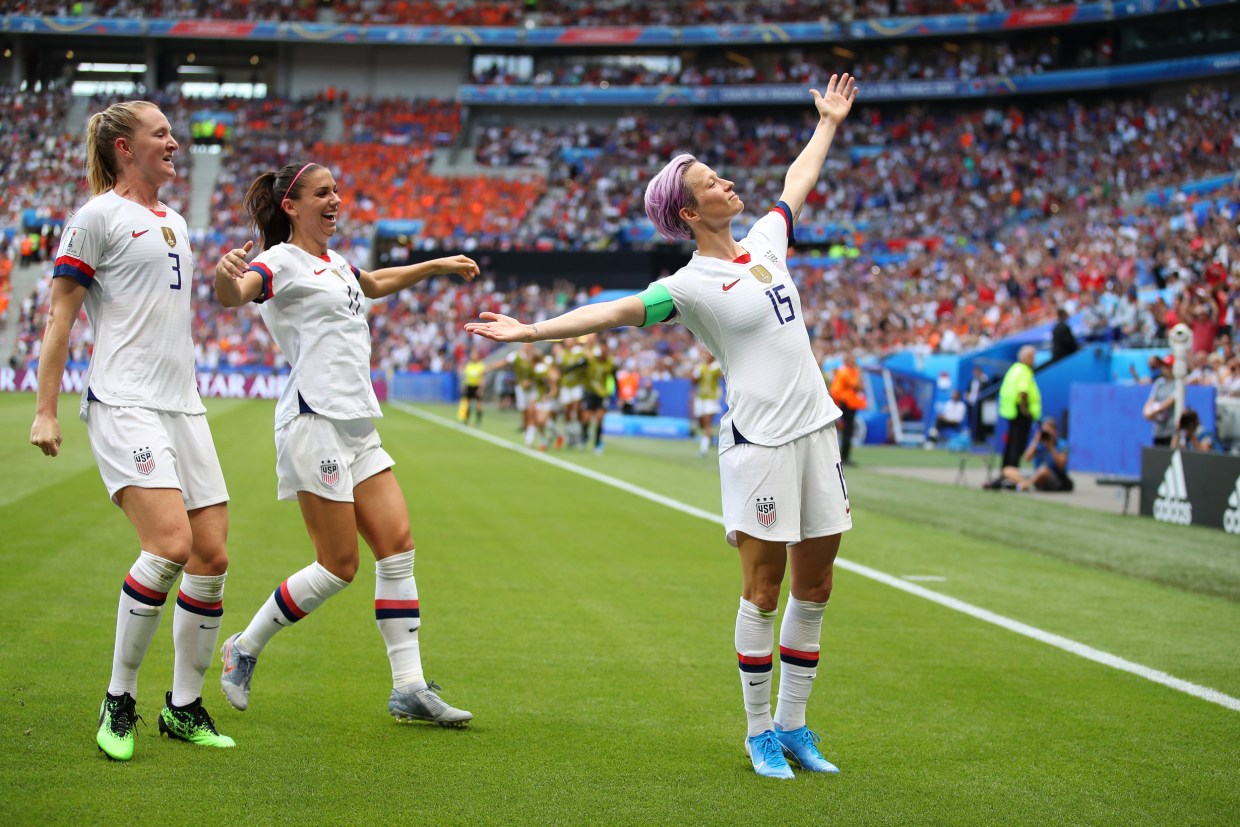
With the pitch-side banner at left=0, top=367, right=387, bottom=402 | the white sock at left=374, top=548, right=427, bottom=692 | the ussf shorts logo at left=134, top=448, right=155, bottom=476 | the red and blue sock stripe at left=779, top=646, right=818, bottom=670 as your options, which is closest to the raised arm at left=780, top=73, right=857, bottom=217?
the red and blue sock stripe at left=779, top=646, right=818, bottom=670

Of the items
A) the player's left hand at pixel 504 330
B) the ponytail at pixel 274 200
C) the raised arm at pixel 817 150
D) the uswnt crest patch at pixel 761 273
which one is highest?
the raised arm at pixel 817 150

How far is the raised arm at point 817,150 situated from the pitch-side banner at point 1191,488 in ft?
30.4

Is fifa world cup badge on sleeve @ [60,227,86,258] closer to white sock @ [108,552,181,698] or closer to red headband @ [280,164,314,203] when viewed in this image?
red headband @ [280,164,314,203]

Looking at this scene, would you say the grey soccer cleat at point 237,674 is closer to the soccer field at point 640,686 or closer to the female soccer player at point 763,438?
the soccer field at point 640,686

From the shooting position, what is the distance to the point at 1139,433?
20734 millimetres

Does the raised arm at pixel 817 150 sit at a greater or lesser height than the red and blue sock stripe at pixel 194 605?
Result: greater

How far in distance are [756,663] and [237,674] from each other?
227cm

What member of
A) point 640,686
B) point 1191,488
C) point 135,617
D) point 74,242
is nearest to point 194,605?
point 135,617

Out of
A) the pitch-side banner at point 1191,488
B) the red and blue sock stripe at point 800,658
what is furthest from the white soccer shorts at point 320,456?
the pitch-side banner at point 1191,488

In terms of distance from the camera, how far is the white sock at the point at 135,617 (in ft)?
16.0

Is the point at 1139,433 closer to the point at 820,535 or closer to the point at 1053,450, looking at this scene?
the point at 1053,450

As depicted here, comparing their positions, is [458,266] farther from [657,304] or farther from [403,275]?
[657,304]

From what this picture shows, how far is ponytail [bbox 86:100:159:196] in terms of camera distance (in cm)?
500

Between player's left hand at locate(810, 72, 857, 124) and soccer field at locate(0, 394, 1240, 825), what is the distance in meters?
2.76
